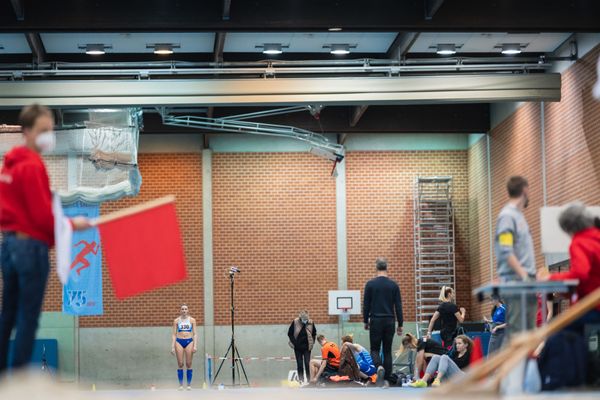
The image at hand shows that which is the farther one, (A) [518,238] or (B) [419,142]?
(B) [419,142]

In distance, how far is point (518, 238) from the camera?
24.0 feet

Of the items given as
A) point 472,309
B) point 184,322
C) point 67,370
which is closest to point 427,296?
point 472,309

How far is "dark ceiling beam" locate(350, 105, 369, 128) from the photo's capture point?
22.5 m

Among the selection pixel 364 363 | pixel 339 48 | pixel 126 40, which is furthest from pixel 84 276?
pixel 339 48

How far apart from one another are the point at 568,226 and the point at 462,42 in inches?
489

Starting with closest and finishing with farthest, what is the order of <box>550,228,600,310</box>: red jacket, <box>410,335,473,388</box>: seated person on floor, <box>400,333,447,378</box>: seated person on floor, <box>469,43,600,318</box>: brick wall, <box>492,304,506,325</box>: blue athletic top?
1. <box>550,228,600,310</box>: red jacket
2. <box>410,335,473,388</box>: seated person on floor
3. <box>492,304,506,325</box>: blue athletic top
4. <box>400,333,447,378</box>: seated person on floor
5. <box>469,43,600,318</box>: brick wall

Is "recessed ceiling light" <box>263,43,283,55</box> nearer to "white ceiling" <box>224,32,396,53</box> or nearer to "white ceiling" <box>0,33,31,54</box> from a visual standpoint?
"white ceiling" <box>224,32,396,53</box>

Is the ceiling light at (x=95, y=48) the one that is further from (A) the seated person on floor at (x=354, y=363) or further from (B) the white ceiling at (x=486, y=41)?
(A) the seated person on floor at (x=354, y=363)

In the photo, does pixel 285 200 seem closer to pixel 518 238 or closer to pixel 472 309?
pixel 472 309

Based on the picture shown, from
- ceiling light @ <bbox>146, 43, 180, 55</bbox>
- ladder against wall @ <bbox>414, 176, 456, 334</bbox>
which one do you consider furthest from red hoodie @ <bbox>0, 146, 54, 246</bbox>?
ladder against wall @ <bbox>414, 176, 456, 334</bbox>

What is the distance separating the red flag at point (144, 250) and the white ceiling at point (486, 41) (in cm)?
1270
